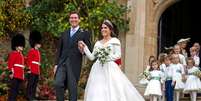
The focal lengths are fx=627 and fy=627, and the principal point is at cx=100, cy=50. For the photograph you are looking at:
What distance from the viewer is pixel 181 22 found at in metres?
21.1

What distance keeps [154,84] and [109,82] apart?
392 cm

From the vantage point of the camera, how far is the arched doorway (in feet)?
63.6

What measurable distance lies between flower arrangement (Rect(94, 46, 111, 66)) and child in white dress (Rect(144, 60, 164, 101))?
381 centimetres

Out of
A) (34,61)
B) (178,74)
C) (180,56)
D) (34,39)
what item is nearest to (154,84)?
(178,74)

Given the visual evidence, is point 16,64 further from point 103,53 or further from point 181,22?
point 181,22

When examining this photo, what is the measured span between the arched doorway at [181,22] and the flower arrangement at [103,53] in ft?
29.4

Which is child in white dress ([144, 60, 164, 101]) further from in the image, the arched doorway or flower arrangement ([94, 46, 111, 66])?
the arched doorway

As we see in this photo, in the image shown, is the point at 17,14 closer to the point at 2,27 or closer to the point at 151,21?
the point at 2,27

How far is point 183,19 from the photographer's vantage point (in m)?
21.2

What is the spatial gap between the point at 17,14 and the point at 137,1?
129 inches

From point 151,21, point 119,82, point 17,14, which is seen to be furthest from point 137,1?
point 119,82

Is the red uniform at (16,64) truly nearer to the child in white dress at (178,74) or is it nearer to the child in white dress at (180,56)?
the child in white dress at (178,74)

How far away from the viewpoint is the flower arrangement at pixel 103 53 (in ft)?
32.2

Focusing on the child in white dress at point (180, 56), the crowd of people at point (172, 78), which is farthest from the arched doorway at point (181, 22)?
the crowd of people at point (172, 78)
